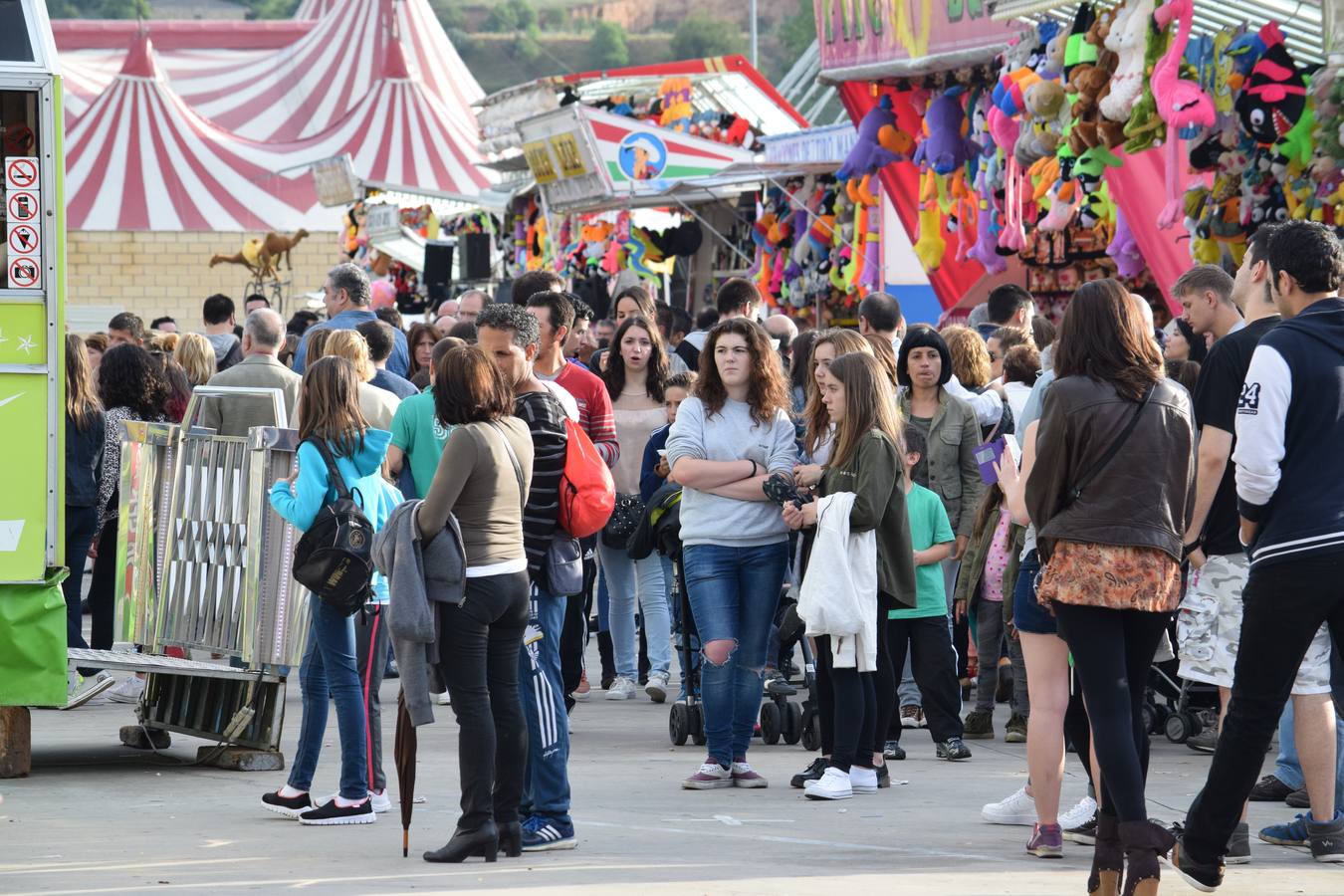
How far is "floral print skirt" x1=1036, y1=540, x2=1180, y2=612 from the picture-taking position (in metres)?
5.04

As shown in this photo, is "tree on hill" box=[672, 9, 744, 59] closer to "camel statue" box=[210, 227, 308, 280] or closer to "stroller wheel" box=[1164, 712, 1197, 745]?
"camel statue" box=[210, 227, 308, 280]

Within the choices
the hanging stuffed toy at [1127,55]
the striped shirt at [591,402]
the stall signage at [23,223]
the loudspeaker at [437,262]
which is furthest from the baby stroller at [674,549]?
the loudspeaker at [437,262]

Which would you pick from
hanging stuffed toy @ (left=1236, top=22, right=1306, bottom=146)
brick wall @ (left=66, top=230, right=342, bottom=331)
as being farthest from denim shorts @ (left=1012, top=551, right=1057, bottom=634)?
brick wall @ (left=66, top=230, right=342, bottom=331)

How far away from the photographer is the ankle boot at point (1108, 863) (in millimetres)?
5035

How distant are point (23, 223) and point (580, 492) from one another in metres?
2.37

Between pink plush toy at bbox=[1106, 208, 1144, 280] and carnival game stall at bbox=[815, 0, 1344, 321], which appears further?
pink plush toy at bbox=[1106, 208, 1144, 280]

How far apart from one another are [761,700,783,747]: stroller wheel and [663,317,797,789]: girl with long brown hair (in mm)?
1052

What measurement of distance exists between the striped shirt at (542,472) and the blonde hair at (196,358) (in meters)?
5.52

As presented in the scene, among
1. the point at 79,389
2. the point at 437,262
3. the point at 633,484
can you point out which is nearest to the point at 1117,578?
the point at 633,484

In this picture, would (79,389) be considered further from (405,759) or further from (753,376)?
(405,759)

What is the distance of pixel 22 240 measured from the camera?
6.87m

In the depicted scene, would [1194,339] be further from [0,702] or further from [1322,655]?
[0,702]

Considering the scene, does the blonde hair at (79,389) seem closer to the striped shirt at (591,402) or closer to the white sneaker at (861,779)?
the striped shirt at (591,402)

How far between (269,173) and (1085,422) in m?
35.6
